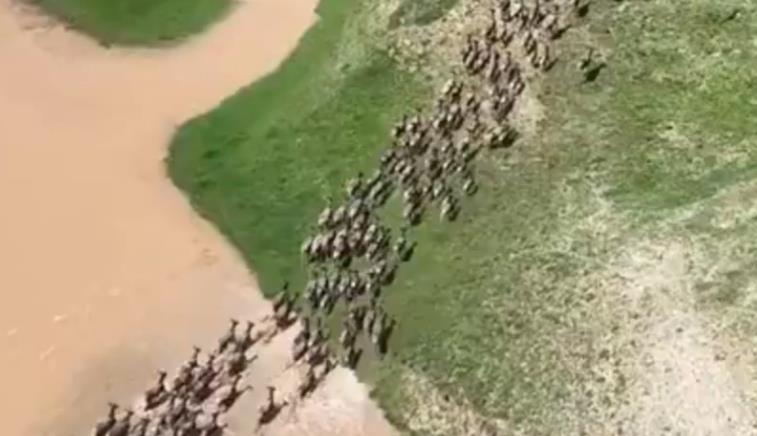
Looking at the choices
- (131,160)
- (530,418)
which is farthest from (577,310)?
(131,160)

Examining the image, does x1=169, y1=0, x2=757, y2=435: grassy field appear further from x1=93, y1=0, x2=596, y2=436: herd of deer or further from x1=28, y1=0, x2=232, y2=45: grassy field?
x1=28, y1=0, x2=232, y2=45: grassy field

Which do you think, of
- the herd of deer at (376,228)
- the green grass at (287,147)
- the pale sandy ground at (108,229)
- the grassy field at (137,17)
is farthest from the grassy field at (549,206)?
the grassy field at (137,17)

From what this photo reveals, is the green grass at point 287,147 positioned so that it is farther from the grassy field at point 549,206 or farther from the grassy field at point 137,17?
the grassy field at point 137,17

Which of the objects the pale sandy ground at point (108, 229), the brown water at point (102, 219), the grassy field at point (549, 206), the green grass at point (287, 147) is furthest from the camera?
the green grass at point (287, 147)

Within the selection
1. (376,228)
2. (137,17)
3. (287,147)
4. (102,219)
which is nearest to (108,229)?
(102,219)

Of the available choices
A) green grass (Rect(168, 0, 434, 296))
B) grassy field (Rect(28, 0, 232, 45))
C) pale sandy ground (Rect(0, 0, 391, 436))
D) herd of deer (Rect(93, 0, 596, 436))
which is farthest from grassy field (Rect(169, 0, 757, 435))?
grassy field (Rect(28, 0, 232, 45))
